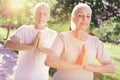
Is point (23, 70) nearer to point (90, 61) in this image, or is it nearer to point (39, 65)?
point (39, 65)

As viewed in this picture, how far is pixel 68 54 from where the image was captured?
304cm

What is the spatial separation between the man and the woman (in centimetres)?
98

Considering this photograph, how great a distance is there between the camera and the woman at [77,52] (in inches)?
116

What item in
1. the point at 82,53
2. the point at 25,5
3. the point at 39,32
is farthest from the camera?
the point at 25,5

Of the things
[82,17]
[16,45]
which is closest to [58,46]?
[82,17]

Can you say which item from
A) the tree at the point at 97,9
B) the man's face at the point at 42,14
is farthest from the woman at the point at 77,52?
the tree at the point at 97,9

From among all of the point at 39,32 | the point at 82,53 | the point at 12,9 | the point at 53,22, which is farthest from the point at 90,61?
the point at 12,9

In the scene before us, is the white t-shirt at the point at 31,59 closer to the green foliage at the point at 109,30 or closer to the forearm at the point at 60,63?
the forearm at the point at 60,63

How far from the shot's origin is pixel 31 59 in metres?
4.22

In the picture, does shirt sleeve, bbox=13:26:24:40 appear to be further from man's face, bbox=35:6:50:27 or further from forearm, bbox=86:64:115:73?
forearm, bbox=86:64:115:73

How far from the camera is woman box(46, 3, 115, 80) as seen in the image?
294cm

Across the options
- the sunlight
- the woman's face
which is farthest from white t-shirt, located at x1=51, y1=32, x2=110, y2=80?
the sunlight

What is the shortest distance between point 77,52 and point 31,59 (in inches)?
50.5

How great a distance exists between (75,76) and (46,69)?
121cm
